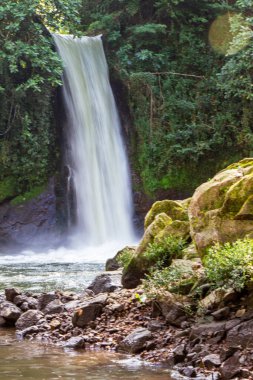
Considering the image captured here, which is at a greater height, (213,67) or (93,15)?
(93,15)

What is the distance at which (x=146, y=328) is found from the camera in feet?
27.2

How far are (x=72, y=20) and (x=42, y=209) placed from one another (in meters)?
7.80

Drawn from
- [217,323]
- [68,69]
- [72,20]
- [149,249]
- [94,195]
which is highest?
[72,20]

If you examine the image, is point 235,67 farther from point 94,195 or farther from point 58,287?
point 58,287

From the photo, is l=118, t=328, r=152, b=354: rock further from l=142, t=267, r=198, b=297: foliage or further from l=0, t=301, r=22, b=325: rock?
l=0, t=301, r=22, b=325: rock

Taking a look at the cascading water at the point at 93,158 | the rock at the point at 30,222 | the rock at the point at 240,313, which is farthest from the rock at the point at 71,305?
the rock at the point at 30,222

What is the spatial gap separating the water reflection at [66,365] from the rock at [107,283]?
2853 mm

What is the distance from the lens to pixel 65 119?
25.9 meters

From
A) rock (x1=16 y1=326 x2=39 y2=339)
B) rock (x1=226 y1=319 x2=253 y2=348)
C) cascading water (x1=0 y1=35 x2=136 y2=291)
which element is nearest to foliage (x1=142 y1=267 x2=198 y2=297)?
rock (x1=226 y1=319 x2=253 y2=348)

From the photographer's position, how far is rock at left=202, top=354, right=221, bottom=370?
6.63 meters

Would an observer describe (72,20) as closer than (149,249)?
No

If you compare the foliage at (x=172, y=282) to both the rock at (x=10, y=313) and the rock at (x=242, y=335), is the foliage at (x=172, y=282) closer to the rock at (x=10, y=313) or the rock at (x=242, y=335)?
the rock at (x=242, y=335)

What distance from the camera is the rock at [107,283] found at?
1103 centimetres

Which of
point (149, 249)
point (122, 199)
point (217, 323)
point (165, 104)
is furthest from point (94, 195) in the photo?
point (217, 323)
